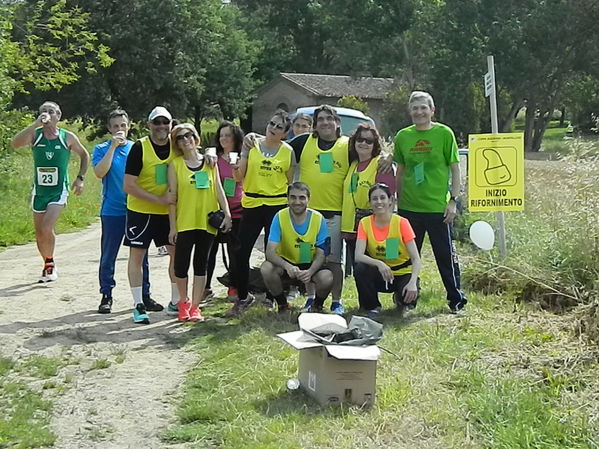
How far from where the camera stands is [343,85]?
51906 millimetres

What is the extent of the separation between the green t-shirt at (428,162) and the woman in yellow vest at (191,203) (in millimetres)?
1681

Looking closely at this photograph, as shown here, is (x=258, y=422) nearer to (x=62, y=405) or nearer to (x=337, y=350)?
(x=337, y=350)

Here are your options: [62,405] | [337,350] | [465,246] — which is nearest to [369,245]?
[337,350]

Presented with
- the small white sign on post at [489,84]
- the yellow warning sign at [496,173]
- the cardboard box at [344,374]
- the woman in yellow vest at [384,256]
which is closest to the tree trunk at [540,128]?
the small white sign on post at [489,84]

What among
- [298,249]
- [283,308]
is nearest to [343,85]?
[283,308]

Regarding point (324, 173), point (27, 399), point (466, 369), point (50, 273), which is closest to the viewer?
point (27, 399)

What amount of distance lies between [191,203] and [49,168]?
2.48m

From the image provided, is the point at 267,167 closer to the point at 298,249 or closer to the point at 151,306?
the point at 298,249

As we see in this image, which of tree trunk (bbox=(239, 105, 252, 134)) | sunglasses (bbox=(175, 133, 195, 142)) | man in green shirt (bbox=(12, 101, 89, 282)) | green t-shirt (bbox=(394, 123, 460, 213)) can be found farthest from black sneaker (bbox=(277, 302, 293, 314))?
tree trunk (bbox=(239, 105, 252, 134))

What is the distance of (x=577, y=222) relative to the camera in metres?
7.36

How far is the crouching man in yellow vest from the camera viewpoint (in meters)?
7.11

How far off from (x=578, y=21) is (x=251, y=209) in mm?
41276

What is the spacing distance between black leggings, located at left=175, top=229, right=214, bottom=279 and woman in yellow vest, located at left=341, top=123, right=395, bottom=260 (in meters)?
1.27

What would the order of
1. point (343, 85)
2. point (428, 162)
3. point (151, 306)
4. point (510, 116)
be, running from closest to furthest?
point (428, 162) < point (151, 306) < point (510, 116) < point (343, 85)
